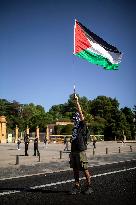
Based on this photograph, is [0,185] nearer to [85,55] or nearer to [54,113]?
[85,55]

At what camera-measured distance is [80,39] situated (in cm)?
1137

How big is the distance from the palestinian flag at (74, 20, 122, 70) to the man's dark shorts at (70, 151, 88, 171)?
15.0 feet

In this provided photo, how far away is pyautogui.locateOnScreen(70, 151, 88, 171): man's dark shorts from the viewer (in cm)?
745

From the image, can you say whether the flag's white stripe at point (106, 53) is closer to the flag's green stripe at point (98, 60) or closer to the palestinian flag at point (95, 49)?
the palestinian flag at point (95, 49)

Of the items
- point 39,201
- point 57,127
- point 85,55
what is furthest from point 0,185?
point 57,127

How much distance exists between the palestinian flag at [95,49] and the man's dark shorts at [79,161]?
4560 mm

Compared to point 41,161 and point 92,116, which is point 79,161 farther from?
point 92,116

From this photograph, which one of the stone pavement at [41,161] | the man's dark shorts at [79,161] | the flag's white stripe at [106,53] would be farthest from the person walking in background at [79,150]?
the stone pavement at [41,161]

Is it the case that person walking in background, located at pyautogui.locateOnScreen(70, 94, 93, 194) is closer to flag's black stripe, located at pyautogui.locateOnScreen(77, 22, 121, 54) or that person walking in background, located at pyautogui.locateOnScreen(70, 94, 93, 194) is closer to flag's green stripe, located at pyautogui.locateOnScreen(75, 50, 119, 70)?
flag's green stripe, located at pyautogui.locateOnScreen(75, 50, 119, 70)

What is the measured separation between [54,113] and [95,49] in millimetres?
124754

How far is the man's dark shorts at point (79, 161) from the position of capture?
7.45m

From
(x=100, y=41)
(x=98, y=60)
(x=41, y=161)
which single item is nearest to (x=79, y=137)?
(x=98, y=60)

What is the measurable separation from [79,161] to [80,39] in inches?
212

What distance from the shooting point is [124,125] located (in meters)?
75.2
